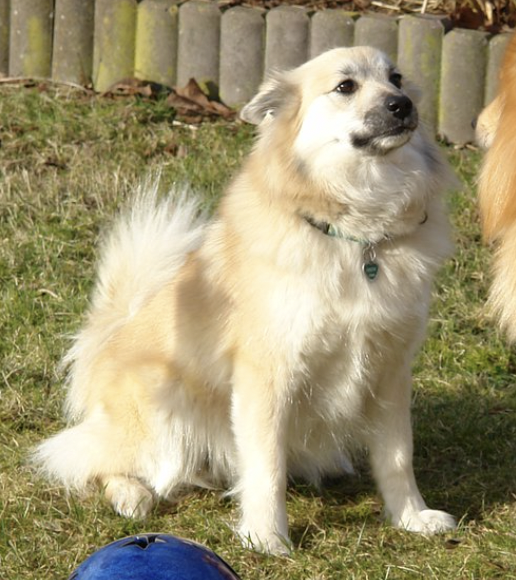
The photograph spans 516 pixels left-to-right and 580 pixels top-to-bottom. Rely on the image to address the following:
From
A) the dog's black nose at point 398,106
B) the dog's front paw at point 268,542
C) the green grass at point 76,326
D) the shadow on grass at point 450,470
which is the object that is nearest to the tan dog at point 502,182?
the dog's black nose at point 398,106

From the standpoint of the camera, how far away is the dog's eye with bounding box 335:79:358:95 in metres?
2.94

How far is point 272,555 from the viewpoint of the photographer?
9.49ft

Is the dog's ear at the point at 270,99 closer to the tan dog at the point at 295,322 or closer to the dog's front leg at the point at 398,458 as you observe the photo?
the tan dog at the point at 295,322

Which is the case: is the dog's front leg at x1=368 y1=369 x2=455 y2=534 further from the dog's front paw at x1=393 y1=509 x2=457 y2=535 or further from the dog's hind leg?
the dog's hind leg

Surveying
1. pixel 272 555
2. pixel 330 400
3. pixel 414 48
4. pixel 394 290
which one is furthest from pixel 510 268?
pixel 414 48

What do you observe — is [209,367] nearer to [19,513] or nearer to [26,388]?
[19,513]

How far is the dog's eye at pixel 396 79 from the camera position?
3.04m

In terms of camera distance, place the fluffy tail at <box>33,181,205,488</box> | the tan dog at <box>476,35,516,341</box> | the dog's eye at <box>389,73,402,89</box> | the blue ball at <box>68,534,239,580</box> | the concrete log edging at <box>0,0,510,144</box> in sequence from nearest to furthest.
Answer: the blue ball at <box>68,534,239,580</box> → the tan dog at <box>476,35,516,341</box> → the dog's eye at <box>389,73,402,89</box> → the fluffy tail at <box>33,181,205,488</box> → the concrete log edging at <box>0,0,510,144</box>

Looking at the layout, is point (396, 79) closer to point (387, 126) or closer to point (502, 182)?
point (387, 126)

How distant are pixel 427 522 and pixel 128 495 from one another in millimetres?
872

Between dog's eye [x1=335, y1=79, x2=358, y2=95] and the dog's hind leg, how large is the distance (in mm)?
1301

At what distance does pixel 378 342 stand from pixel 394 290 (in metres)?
0.15

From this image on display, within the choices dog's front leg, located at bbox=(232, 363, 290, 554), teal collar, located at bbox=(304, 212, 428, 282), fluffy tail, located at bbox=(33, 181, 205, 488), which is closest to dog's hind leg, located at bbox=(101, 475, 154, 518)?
fluffy tail, located at bbox=(33, 181, 205, 488)

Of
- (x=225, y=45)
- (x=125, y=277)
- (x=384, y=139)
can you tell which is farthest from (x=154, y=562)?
(x=225, y=45)
